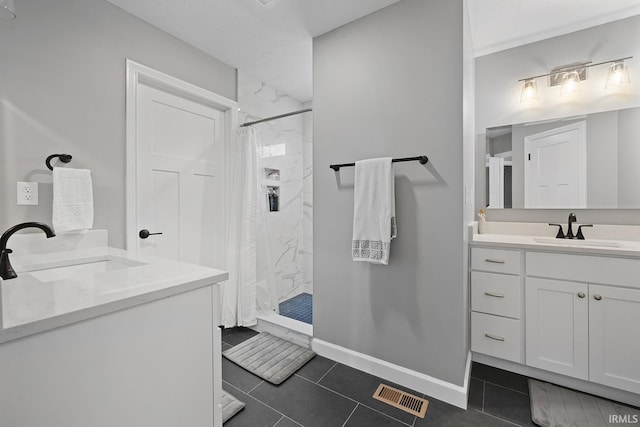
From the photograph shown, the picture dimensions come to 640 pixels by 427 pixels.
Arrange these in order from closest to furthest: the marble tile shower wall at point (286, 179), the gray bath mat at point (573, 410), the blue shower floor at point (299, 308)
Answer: the gray bath mat at point (573, 410) → the blue shower floor at point (299, 308) → the marble tile shower wall at point (286, 179)

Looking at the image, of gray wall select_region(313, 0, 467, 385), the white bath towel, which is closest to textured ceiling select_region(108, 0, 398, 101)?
gray wall select_region(313, 0, 467, 385)

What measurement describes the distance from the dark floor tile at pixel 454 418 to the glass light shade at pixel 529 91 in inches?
90.2

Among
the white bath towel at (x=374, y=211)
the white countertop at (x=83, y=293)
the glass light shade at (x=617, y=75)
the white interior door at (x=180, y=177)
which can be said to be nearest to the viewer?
the white countertop at (x=83, y=293)

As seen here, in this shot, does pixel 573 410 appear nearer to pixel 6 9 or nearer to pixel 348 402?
pixel 348 402

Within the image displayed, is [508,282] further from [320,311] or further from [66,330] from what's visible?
[66,330]

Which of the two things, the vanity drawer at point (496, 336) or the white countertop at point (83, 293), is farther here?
the vanity drawer at point (496, 336)

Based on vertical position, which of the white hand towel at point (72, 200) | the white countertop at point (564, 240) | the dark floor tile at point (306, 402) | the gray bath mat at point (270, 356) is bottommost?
the dark floor tile at point (306, 402)

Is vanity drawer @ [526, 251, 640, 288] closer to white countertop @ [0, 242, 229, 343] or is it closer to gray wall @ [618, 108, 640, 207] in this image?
gray wall @ [618, 108, 640, 207]

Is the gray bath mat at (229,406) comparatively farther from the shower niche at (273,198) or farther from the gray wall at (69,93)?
the shower niche at (273,198)

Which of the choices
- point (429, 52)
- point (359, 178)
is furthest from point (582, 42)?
point (359, 178)

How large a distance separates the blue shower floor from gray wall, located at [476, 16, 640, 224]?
6.27ft

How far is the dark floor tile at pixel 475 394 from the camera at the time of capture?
1544 millimetres

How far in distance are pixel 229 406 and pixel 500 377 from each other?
171cm

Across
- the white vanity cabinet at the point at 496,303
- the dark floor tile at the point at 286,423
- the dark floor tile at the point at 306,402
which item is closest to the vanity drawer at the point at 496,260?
the white vanity cabinet at the point at 496,303
